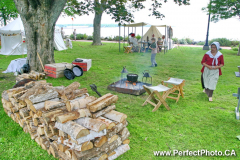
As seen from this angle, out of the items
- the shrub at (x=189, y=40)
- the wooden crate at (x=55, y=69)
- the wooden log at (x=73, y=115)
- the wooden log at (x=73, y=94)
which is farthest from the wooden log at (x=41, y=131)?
the shrub at (x=189, y=40)

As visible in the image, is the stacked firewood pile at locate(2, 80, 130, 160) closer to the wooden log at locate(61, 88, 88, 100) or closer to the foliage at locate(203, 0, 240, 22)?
the wooden log at locate(61, 88, 88, 100)

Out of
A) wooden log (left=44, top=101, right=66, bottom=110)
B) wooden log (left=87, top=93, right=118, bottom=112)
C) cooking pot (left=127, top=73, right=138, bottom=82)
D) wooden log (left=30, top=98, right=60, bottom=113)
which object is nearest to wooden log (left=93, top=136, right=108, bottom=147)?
wooden log (left=87, top=93, right=118, bottom=112)

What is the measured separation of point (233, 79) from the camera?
8.05m

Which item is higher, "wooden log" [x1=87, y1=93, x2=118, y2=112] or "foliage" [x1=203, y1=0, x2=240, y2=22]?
"foliage" [x1=203, y1=0, x2=240, y2=22]

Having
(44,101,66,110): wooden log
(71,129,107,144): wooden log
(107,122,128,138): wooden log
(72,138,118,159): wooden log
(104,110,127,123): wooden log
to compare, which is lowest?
(72,138,118,159): wooden log

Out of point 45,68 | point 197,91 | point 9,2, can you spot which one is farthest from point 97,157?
point 9,2

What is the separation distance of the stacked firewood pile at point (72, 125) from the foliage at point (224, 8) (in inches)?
594

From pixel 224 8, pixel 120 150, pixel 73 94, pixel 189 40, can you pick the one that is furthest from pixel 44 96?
pixel 189 40

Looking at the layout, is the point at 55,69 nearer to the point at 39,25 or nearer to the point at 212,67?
the point at 39,25

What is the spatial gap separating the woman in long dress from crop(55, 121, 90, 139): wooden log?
4353 mm

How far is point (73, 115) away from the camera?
9.66ft

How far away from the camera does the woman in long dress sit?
530 cm

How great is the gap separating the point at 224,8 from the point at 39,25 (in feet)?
47.2

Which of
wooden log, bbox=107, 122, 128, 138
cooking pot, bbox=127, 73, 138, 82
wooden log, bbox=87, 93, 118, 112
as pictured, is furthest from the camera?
cooking pot, bbox=127, 73, 138, 82
